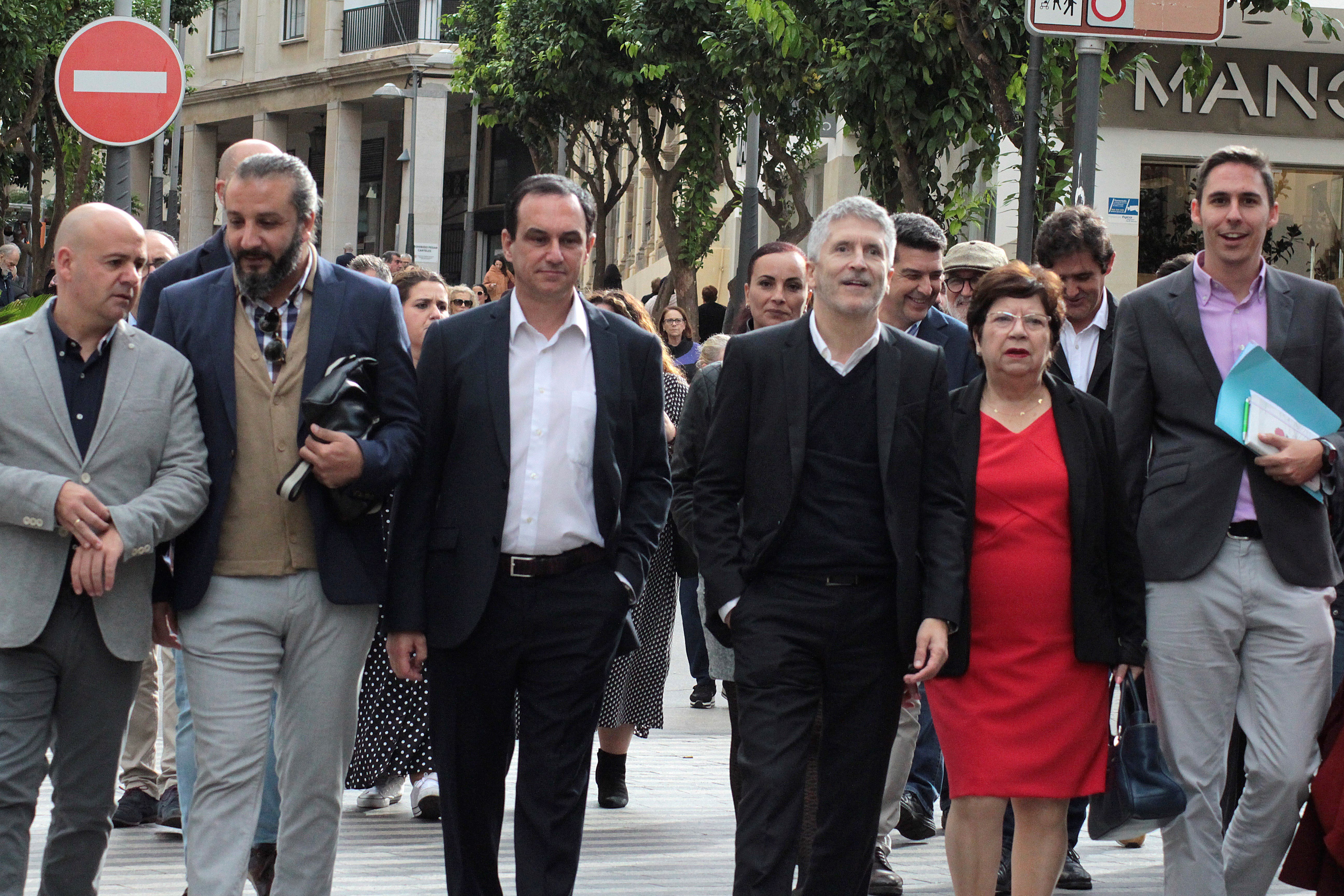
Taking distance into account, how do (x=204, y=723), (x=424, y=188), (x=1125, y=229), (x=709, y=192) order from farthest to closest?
1. (x=424, y=188)
2. (x=709, y=192)
3. (x=1125, y=229)
4. (x=204, y=723)

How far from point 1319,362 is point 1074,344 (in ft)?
4.15

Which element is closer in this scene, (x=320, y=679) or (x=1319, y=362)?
(x=320, y=679)

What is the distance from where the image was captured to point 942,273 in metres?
7.76

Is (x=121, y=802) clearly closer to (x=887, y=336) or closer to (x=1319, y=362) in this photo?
(x=887, y=336)

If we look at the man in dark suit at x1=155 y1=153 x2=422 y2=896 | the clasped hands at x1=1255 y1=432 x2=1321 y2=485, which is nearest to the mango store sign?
the clasped hands at x1=1255 y1=432 x2=1321 y2=485

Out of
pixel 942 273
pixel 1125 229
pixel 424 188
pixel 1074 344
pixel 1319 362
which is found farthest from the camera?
pixel 424 188

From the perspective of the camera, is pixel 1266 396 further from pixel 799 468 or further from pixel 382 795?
pixel 382 795

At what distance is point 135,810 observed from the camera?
7742 mm

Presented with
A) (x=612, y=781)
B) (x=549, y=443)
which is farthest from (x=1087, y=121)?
(x=549, y=443)

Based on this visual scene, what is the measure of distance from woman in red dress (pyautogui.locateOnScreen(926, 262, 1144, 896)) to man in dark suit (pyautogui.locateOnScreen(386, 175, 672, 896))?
41.6 inches

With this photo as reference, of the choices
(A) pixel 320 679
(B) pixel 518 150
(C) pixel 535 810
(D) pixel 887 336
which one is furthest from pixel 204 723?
(B) pixel 518 150

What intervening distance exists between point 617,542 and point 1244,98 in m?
17.5

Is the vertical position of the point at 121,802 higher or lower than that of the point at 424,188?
lower

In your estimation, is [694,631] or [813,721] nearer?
[813,721]
